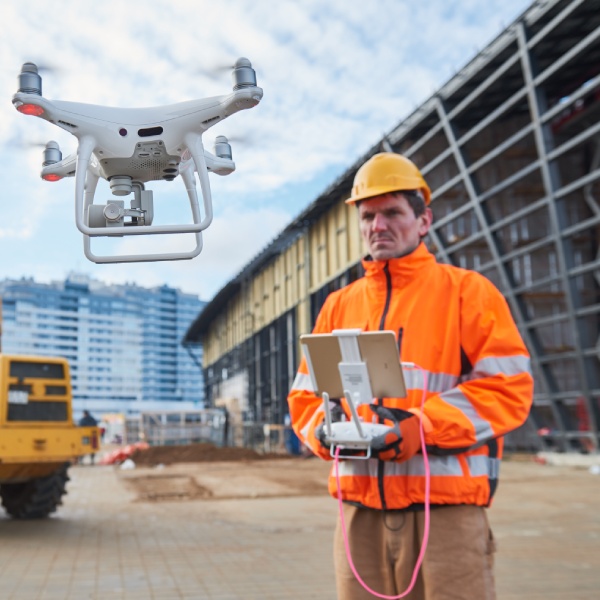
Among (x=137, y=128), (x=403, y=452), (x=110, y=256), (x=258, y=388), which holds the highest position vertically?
(x=258, y=388)

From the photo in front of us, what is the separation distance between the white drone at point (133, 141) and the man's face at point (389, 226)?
144cm

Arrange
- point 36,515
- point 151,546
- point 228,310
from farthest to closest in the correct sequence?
point 228,310
point 36,515
point 151,546

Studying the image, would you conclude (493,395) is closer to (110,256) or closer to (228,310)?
(110,256)

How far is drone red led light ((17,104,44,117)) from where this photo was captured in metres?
1.26

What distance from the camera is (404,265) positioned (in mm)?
2701

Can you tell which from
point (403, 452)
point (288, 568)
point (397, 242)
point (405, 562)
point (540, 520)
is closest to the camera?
point (403, 452)

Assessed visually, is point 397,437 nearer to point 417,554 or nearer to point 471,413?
point 471,413

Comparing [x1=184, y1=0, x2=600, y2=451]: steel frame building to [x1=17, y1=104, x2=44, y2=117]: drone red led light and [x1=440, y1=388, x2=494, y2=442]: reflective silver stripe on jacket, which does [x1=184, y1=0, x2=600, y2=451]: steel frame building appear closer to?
[x1=440, y1=388, x2=494, y2=442]: reflective silver stripe on jacket

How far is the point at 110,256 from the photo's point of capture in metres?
1.27

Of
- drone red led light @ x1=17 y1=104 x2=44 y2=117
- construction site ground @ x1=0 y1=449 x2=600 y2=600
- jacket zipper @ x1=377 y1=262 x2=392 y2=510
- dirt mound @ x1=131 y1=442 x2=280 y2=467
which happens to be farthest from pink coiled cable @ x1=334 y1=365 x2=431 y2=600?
dirt mound @ x1=131 y1=442 x2=280 y2=467

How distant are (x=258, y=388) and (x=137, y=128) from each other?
42.9 m

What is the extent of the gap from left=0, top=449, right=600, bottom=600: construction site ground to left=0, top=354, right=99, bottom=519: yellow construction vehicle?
386mm

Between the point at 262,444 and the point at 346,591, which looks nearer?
the point at 346,591

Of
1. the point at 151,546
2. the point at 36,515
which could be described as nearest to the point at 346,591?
the point at 151,546
